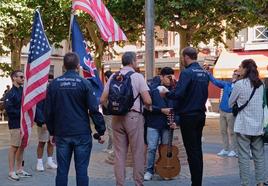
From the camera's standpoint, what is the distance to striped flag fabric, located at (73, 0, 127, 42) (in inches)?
402

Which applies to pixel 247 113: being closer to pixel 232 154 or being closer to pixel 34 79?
pixel 34 79

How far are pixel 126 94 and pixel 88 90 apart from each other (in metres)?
0.85

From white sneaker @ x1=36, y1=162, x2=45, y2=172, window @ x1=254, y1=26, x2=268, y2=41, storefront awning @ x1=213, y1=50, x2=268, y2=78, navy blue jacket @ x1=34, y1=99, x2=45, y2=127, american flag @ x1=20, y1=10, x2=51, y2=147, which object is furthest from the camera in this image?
window @ x1=254, y1=26, x2=268, y2=41

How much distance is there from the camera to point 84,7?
10219 mm

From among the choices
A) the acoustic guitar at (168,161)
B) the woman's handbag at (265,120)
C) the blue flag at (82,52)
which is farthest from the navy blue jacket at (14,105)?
the woman's handbag at (265,120)

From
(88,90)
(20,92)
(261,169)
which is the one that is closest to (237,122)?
(261,169)

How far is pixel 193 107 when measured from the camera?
24.6ft

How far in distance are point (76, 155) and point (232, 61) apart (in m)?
26.0

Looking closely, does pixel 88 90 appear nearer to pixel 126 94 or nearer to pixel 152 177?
pixel 126 94

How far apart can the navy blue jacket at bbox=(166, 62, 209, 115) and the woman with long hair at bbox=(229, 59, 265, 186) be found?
19.8 inches

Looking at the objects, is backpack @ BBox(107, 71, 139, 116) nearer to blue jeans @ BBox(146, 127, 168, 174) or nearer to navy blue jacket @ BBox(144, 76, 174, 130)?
navy blue jacket @ BBox(144, 76, 174, 130)

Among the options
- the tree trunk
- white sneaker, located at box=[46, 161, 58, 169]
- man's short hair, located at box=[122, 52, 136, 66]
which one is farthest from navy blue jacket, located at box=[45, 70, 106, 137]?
the tree trunk

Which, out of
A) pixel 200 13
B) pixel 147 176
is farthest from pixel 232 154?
pixel 200 13

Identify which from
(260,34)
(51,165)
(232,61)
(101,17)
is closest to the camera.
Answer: (51,165)
